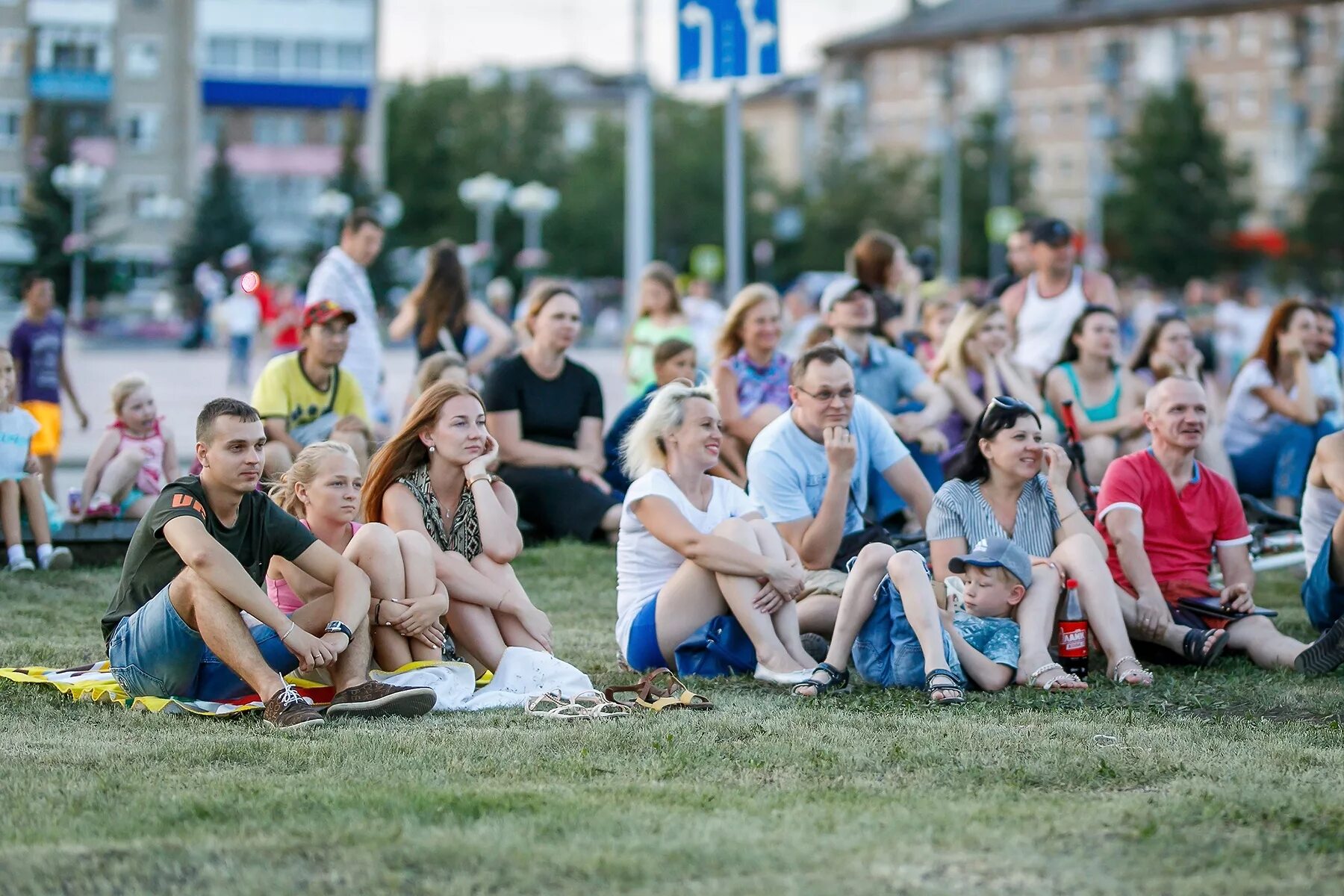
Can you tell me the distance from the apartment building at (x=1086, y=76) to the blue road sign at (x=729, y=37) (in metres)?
70.2

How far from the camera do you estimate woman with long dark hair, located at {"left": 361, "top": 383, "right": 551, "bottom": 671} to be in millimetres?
7410

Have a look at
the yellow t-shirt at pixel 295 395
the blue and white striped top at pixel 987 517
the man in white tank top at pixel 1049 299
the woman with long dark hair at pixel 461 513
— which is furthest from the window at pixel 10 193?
the blue and white striped top at pixel 987 517

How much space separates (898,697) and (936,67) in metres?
97.9

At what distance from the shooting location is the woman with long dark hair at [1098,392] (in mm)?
11102

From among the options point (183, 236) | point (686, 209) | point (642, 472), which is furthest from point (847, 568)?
point (686, 209)

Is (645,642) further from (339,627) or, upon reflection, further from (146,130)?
(146,130)

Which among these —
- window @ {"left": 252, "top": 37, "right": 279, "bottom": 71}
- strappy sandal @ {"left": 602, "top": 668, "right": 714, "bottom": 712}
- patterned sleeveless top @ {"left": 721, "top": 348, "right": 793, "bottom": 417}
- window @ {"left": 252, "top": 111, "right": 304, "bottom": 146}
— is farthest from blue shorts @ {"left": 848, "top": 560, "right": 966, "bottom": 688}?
window @ {"left": 252, "top": 111, "right": 304, "bottom": 146}

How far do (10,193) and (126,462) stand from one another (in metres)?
80.3

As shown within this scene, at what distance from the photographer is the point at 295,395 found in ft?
35.4

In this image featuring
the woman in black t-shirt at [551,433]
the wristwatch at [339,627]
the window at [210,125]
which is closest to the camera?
the wristwatch at [339,627]

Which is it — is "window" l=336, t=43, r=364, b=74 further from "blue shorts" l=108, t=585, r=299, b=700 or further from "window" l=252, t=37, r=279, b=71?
"blue shorts" l=108, t=585, r=299, b=700

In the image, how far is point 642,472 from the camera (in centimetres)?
784

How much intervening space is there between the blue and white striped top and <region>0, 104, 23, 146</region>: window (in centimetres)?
8459

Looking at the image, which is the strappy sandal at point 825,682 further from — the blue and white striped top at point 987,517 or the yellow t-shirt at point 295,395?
the yellow t-shirt at point 295,395
